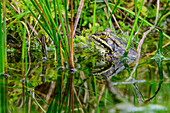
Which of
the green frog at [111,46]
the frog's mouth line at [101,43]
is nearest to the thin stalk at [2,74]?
the green frog at [111,46]

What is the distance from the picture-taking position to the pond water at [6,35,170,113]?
1459mm

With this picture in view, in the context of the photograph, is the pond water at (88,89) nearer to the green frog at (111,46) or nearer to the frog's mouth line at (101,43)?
the green frog at (111,46)

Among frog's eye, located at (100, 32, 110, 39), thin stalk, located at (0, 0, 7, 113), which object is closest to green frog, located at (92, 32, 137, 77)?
frog's eye, located at (100, 32, 110, 39)

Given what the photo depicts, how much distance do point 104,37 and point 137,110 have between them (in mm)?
2332

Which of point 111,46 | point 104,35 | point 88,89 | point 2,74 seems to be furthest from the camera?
point 111,46

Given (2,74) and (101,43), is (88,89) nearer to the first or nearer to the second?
(2,74)

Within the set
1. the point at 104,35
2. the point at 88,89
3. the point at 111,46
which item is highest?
the point at 104,35

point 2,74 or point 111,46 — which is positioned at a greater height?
point 111,46

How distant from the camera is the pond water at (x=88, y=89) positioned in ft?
4.79

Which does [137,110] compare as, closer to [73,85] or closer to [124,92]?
[124,92]

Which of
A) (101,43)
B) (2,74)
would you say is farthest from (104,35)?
(2,74)

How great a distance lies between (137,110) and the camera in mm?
1314

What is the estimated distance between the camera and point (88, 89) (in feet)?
6.15

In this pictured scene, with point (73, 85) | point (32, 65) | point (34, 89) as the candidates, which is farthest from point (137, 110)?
point (32, 65)
